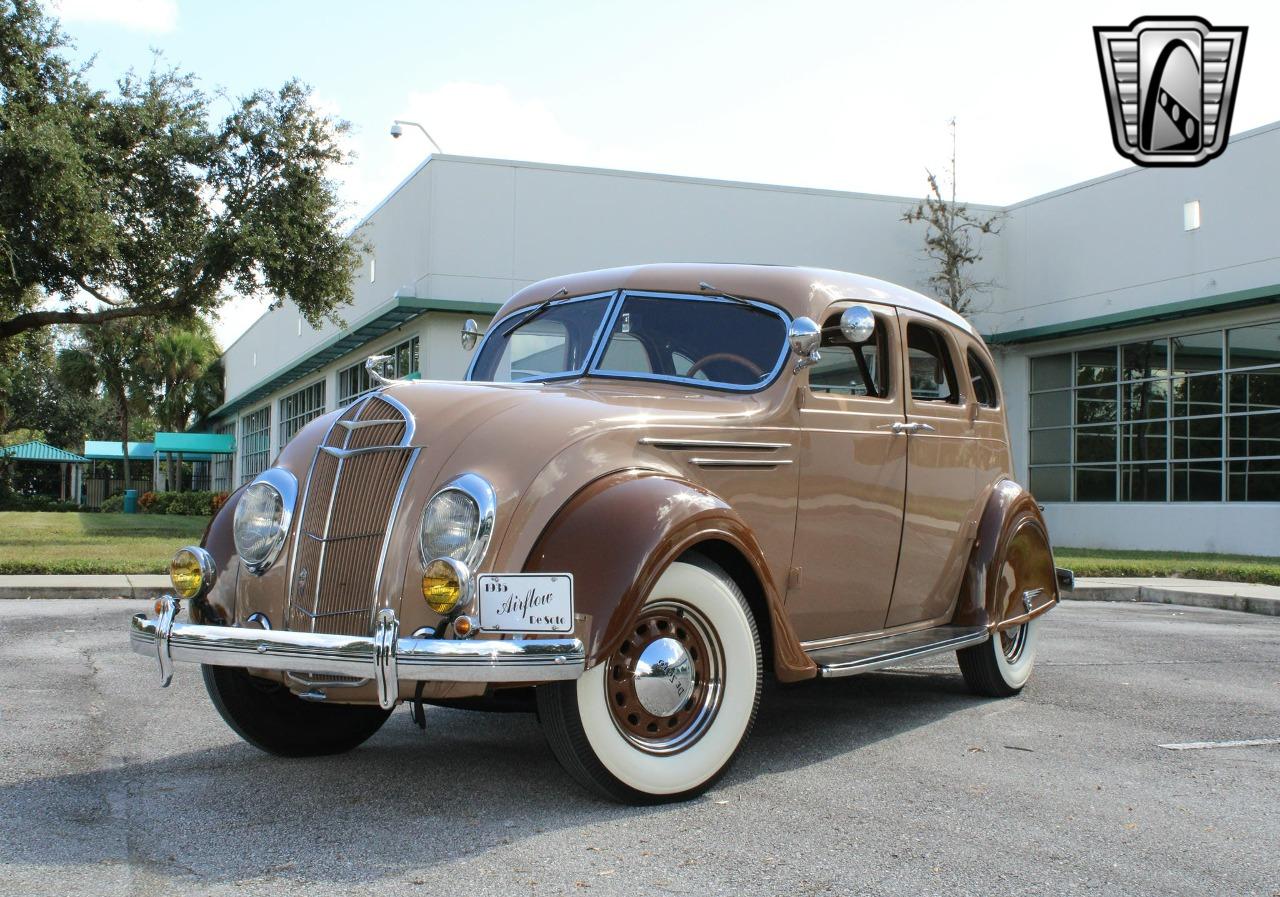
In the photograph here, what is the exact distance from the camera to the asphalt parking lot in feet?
11.2

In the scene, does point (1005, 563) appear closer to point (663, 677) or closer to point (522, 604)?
point (663, 677)

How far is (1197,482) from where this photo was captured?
21750 millimetres

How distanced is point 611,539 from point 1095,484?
2206cm

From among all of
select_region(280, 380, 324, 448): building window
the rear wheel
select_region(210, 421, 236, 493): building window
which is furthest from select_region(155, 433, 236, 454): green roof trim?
the rear wheel

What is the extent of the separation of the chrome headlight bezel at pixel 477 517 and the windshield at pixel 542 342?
1589 millimetres

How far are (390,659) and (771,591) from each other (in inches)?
58.9

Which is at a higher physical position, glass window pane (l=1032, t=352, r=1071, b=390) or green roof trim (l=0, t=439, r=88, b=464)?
glass window pane (l=1032, t=352, r=1071, b=390)

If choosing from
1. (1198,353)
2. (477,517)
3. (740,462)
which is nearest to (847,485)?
(740,462)

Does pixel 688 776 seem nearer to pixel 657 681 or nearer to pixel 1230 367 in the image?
pixel 657 681

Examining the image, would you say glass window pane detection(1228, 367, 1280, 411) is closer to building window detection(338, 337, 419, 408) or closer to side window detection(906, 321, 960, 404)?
building window detection(338, 337, 419, 408)

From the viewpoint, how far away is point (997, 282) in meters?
26.3

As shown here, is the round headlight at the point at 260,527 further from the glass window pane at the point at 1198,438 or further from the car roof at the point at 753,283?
the glass window pane at the point at 1198,438

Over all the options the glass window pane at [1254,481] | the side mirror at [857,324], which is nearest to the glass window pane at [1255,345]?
the glass window pane at [1254,481]

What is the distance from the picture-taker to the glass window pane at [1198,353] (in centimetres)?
2153
